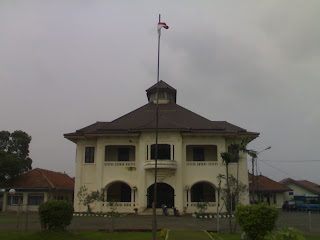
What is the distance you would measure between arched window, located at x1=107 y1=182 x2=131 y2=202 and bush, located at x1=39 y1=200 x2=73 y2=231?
17244 mm

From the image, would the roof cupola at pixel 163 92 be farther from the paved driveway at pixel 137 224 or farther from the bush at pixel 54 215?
the bush at pixel 54 215

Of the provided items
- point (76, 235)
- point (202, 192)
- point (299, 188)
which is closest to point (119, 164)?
point (202, 192)

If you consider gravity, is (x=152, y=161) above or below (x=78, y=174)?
above

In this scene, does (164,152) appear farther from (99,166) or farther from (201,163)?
(99,166)

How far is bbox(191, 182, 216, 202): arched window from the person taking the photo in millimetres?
32938

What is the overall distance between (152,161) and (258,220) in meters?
16.4

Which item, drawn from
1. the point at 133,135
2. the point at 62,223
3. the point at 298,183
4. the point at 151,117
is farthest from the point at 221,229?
the point at 298,183

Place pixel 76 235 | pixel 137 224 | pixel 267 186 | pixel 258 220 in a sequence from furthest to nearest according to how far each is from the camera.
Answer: pixel 267 186 < pixel 137 224 < pixel 76 235 < pixel 258 220

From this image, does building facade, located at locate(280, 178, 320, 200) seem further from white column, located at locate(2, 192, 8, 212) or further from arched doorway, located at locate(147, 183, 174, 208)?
white column, located at locate(2, 192, 8, 212)

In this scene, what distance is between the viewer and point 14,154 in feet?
119

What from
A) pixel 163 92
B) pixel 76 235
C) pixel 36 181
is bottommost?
pixel 76 235

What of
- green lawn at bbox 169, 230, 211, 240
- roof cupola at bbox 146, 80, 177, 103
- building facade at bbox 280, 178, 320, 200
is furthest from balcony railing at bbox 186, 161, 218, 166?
building facade at bbox 280, 178, 320, 200

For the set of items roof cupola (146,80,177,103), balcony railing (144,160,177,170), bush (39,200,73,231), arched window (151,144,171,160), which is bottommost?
bush (39,200,73,231)

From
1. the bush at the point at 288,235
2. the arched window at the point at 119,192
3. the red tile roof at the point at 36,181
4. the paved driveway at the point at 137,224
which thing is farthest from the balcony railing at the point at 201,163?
the bush at the point at 288,235
